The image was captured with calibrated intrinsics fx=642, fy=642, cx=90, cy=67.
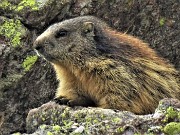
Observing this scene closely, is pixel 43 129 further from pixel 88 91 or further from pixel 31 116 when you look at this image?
pixel 88 91

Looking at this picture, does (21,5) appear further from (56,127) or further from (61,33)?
(56,127)

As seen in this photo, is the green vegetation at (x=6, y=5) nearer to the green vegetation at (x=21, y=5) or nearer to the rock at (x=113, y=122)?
the green vegetation at (x=21, y=5)

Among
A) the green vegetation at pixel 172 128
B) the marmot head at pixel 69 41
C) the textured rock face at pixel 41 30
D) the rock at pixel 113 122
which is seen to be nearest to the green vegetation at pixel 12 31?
the textured rock face at pixel 41 30

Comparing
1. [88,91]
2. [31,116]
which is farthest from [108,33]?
[31,116]

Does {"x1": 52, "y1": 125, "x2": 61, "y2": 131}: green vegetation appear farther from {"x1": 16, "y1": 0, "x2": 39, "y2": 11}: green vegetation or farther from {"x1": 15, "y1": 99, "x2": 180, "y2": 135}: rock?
{"x1": 16, "y1": 0, "x2": 39, "y2": 11}: green vegetation

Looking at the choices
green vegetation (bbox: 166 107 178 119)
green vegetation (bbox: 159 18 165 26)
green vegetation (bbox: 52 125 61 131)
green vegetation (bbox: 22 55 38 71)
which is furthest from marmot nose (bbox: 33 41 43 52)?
green vegetation (bbox: 166 107 178 119)

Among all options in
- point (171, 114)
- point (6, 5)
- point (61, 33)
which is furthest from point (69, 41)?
point (171, 114)
